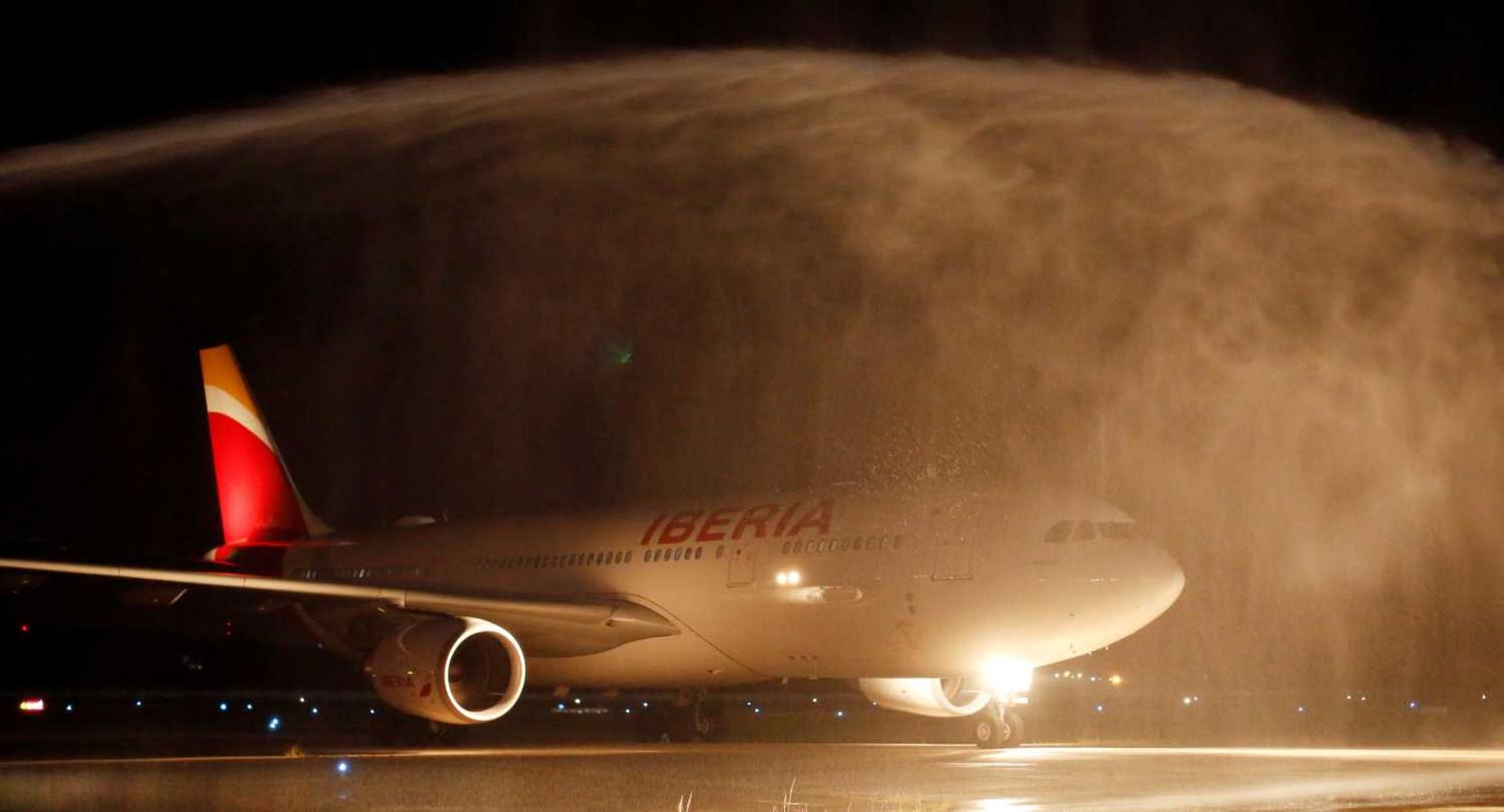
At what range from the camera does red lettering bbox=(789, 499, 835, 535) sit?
24484 mm

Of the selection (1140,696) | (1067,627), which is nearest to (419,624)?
(1067,627)

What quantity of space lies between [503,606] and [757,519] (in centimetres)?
447

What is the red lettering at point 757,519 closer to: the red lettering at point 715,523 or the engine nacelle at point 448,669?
the red lettering at point 715,523

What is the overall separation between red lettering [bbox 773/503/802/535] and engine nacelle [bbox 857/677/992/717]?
10.1 feet

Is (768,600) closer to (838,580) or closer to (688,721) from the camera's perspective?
(838,580)

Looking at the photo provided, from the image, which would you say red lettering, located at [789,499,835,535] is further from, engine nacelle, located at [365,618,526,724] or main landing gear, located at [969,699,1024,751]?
engine nacelle, located at [365,618,526,724]

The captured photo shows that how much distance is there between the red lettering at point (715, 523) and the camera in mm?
26250

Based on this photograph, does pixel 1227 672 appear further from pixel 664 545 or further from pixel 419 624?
pixel 419 624

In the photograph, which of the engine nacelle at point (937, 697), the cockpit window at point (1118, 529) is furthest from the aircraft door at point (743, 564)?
the cockpit window at point (1118, 529)

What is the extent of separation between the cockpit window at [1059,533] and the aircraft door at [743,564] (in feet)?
17.5

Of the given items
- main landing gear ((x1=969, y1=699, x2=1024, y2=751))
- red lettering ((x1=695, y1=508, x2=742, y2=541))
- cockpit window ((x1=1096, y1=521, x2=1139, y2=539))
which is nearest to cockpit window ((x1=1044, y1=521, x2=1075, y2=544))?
cockpit window ((x1=1096, y1=521, x2=1139, y2=539))

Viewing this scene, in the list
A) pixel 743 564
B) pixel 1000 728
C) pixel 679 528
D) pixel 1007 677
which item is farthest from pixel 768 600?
pixel 1000 728

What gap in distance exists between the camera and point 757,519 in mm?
25875

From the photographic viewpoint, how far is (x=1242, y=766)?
696 inches
